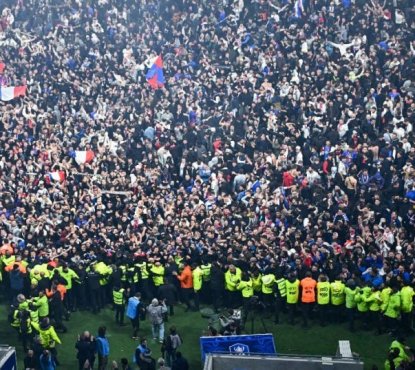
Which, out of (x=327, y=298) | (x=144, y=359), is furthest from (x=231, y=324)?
(x=327, y=298)

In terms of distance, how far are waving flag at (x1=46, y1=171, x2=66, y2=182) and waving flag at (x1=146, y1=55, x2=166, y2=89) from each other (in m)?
6.44

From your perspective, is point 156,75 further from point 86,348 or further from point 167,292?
point 86,348

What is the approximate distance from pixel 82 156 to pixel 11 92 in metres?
5.73

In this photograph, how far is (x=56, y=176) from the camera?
3281cm

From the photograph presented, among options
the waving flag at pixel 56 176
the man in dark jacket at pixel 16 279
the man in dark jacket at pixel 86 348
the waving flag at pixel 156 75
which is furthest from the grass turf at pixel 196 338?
the waving flag at pixel 156 75

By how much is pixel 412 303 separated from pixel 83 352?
8.29 meters

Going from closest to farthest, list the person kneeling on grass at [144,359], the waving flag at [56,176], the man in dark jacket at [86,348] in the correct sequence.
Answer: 1. the person kneeling on grass at [144,359]
2. the man in dark jacket at [86,348]
3. the waving flag at [56,176]

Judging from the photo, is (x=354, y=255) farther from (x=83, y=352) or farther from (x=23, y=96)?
(x=23, y=96)

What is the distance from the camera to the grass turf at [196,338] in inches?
988

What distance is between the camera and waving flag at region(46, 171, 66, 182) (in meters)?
32.7

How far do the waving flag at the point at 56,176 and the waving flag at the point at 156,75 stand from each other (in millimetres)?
6438

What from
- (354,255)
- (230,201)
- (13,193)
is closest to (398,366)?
(354,255)

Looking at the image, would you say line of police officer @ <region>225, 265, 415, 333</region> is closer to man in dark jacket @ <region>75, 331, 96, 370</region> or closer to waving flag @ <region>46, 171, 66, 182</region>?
man in dark jacket @ <region>75, 331, 96, 370</region>

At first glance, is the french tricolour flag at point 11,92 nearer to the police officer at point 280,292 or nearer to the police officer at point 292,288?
the police officer at point 280,292
